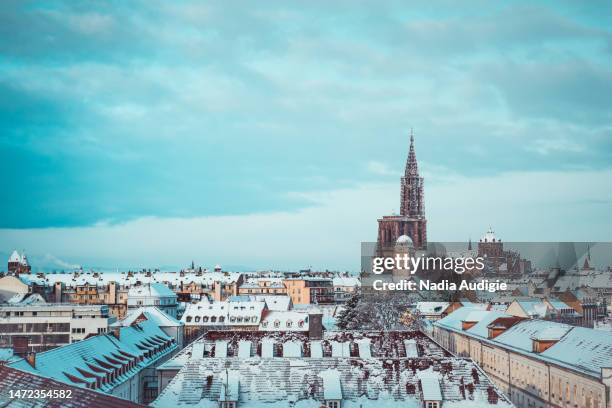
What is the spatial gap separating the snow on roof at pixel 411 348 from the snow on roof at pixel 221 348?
50.7 feet

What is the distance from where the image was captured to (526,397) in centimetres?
7762

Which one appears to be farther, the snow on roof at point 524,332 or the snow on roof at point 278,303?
the snow on roof at point 278,303

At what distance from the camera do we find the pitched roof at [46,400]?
127 feet

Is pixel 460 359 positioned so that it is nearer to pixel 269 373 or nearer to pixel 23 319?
pixel 269 373

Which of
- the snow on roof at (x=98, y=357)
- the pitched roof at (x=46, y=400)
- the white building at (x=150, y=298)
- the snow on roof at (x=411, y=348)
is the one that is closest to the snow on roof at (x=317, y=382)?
the snow on roof at (x=98, y=357)

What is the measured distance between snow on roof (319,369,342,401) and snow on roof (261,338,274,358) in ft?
33.4

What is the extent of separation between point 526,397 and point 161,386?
3604cm

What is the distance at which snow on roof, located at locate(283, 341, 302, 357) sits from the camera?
64750 mm

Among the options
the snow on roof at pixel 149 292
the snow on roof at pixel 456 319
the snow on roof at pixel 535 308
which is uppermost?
the snow on roof at pixel 149 292

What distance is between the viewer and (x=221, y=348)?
64.3 m

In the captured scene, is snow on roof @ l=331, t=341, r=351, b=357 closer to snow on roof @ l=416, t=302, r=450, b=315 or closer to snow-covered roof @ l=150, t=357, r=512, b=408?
snow-covered roof @ l=150, t=357, r=512, b=408

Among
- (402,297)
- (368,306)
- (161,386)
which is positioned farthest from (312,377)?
(402,297)

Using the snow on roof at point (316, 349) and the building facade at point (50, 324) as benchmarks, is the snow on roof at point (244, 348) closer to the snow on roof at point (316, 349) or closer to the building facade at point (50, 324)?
the snow on roof at point (316, 349)

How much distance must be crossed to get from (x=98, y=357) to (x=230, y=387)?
1960 centimetres
